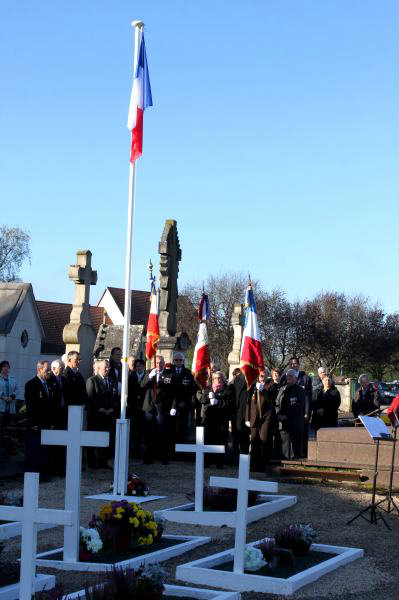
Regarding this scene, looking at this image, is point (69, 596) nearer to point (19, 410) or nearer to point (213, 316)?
point (19, 410)

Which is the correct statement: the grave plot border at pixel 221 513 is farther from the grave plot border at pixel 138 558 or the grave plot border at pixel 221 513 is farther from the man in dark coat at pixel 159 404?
the man in dark coat at pixel 159 404

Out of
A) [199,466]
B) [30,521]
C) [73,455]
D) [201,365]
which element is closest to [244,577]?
[73,455]

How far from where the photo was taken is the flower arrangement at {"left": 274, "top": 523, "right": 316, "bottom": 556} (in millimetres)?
9719

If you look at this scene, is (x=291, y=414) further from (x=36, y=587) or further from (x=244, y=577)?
(x=36, y=587)

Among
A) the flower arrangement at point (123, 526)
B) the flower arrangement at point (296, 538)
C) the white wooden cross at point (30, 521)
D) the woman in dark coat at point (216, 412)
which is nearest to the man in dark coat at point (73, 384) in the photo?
the woman in dark coat at point (216, 412)

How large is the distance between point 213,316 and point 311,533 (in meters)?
50.2

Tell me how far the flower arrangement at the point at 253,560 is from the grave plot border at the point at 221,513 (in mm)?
332

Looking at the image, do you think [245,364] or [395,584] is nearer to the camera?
[395,584]

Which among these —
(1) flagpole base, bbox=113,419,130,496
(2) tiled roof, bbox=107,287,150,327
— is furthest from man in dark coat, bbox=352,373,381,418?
(2) tiled roof, bbox=107,287,150,327

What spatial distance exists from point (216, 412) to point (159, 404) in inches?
44.6

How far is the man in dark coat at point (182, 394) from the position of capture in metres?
18.2

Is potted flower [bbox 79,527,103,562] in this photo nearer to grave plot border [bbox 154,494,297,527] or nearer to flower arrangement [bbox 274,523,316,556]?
grave plot border [bbox 154,494,297,527]

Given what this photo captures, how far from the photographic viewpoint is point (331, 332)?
59062mm

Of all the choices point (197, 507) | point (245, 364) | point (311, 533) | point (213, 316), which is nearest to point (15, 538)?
point (197, 507)
